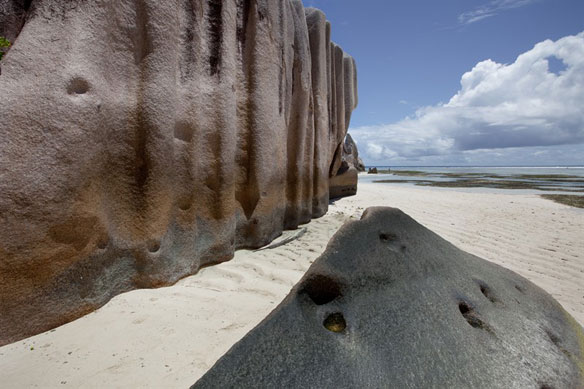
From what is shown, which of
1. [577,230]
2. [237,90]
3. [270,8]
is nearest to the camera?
[237,90]

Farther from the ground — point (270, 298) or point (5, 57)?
point (5, 57)

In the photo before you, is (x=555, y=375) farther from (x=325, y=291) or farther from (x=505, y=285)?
(x=325, y=291)

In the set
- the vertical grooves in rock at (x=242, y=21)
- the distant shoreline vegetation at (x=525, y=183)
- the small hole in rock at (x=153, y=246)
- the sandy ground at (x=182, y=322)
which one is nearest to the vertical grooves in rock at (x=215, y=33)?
the vertical grooves in rock at (x=242, y=21)

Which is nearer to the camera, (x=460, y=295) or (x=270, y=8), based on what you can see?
(x=460, y=295)

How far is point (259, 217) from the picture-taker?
2988 mm

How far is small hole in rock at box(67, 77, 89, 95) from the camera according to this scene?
1616 millimetres

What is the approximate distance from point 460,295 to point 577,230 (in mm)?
5077

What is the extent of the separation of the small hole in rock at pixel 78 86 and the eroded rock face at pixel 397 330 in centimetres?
163

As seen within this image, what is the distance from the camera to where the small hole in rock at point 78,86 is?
1.62m

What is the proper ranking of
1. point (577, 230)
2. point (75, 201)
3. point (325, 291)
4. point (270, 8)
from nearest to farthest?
point (325, 291), point (75, 201), point (270, 8), point (577, 230)

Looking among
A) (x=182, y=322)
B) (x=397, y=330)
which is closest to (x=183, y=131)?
(x=182, y=322)

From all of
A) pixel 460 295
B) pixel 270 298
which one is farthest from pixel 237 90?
pixel 460 295

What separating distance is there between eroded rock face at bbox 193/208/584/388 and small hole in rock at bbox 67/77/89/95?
163cm

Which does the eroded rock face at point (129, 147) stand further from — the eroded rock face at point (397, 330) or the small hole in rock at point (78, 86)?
the eroded rock face at point (397, 330)
